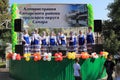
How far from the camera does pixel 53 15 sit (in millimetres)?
28641

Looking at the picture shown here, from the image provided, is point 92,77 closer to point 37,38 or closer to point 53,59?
point 53,59

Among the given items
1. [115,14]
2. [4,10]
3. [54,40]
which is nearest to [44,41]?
[54,40]

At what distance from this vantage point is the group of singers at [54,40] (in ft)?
84.3

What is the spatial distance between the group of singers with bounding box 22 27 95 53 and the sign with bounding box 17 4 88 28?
5.80 feet

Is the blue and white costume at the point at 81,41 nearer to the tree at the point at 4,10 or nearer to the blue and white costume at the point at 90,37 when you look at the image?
the blue and white costume at the point at 90,37

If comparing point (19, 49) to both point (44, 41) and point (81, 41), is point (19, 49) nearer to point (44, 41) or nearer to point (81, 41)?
point (44, 41)

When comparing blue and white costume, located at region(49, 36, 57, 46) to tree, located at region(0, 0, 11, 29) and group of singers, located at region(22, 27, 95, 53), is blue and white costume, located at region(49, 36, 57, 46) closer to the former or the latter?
group of singers, located at region(22, 27, 95, 53)

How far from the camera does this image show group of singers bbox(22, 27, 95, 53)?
2569 centimetres

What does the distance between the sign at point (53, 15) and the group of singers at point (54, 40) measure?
5.80 ft

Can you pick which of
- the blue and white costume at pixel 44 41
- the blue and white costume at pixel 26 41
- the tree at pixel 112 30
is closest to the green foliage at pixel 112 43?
the tree at pixel 112 30

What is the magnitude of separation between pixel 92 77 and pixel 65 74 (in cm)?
177

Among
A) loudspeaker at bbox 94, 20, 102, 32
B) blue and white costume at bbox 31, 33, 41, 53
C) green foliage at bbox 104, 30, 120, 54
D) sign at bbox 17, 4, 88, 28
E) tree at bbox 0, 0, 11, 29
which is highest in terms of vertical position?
tree at bbox 0, 0, 11, 29

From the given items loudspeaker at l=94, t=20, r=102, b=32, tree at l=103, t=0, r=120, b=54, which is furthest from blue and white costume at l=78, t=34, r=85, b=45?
tree at l=103, t=0, r=120, b=54

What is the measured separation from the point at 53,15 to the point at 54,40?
2.65 metres
